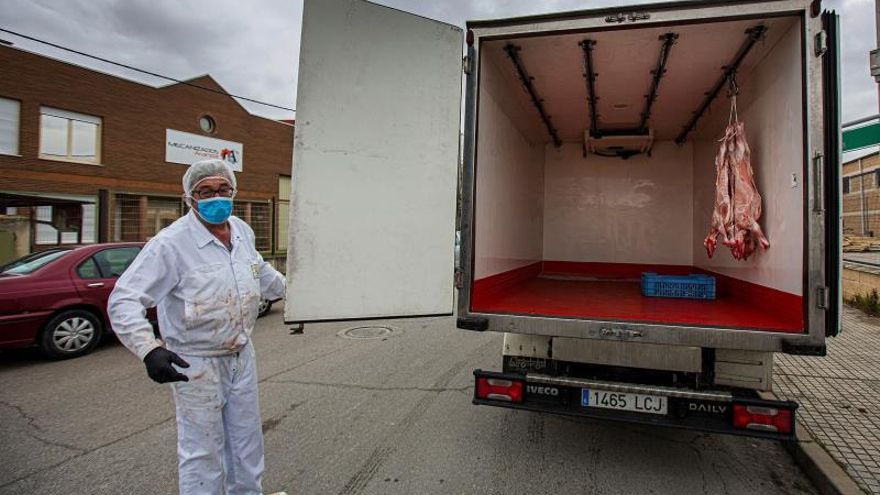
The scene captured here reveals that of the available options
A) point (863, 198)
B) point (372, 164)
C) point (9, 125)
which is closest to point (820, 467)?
point (372, 164)

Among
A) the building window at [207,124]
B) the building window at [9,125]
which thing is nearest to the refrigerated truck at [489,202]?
the building window at [9,125]

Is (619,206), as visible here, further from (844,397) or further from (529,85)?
(844,397)

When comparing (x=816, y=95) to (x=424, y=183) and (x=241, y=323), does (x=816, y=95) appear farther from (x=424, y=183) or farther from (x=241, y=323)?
(x=241, y=323)

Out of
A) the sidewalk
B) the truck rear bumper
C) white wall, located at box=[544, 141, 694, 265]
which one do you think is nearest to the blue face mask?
the truck rear bumper

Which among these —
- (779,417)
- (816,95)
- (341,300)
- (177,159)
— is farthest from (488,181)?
(177,159)

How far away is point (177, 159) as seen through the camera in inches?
758

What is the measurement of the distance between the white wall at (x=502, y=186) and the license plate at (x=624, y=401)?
4.25ft

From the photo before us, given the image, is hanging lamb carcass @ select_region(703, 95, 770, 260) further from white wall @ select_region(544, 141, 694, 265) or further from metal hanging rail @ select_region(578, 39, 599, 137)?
white wall @ select_region(544, 141, 694, 265)

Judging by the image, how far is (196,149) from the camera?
65.8ft

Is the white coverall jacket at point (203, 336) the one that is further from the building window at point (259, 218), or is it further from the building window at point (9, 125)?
the building window at point (259, 218)

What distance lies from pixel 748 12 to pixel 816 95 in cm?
67

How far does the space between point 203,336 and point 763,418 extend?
3.36 metres

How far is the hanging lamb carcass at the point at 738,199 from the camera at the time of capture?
13.6ft

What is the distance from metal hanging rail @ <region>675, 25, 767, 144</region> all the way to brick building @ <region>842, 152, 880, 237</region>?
96.1ft
